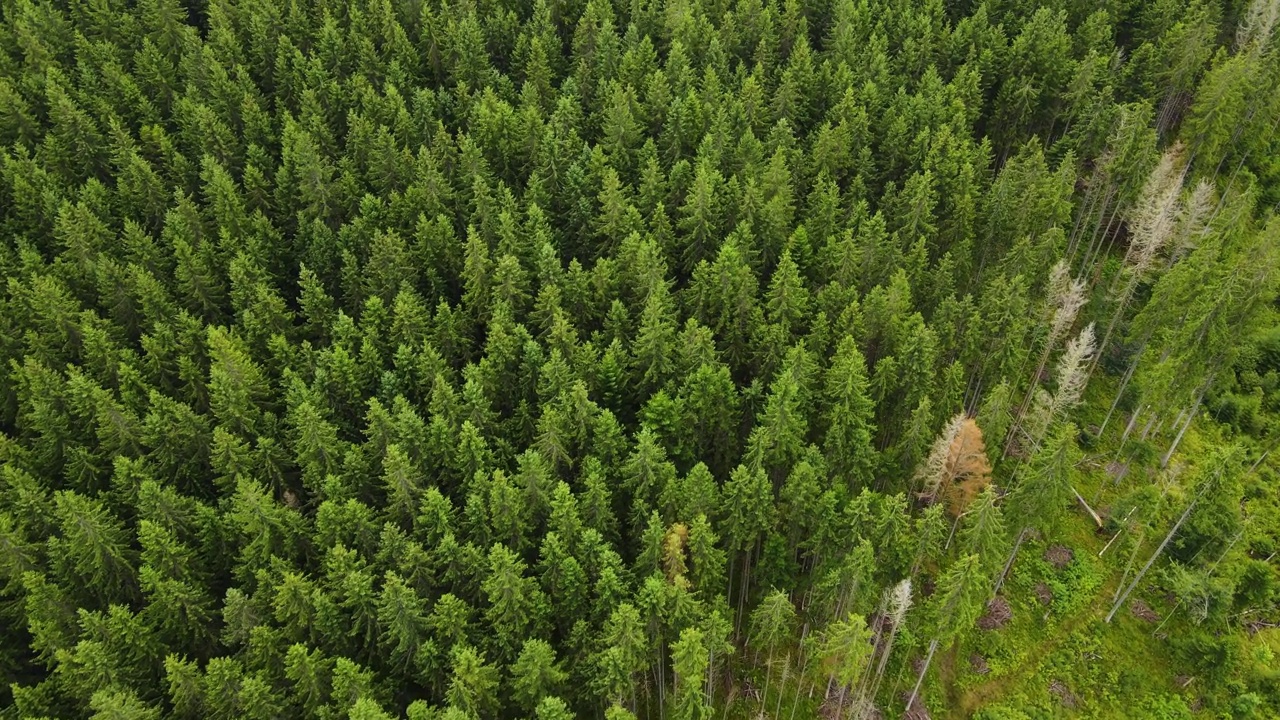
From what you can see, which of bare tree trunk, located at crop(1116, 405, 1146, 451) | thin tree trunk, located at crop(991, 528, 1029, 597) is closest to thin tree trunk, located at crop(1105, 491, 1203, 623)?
thin tree trunk, located at crop(991, 528, 1029, 597)

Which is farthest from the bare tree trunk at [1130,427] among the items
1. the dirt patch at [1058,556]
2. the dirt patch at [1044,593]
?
the dirt patch at [1044,593]

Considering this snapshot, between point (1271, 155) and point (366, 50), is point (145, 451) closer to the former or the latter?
point (366, 50)

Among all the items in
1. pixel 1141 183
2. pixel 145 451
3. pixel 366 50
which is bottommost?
pixel 145 451

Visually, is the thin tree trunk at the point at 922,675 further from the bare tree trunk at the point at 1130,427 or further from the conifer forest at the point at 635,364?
the bare tree trunk at the point at 1130,427

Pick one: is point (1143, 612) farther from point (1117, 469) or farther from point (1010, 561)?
point (1117, 469)

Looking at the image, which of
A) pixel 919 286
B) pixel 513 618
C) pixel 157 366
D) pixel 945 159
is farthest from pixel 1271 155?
pixel 157 366

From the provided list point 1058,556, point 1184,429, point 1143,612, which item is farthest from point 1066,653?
point 1184,429

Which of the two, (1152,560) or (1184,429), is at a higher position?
(1184,429)
